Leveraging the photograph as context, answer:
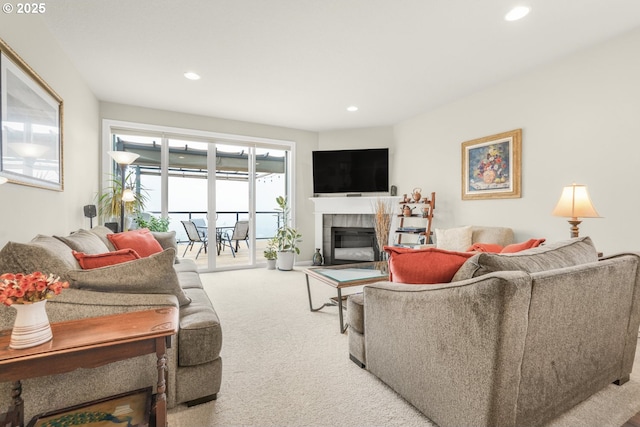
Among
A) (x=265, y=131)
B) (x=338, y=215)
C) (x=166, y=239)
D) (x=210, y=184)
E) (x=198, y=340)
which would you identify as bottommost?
(x=198, y=340)

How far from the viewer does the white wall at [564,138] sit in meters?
2.59

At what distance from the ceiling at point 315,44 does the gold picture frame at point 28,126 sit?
658 millimetres

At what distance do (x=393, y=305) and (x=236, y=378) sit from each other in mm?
1089

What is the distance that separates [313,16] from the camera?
2332mm

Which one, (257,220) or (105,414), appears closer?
(105,414)

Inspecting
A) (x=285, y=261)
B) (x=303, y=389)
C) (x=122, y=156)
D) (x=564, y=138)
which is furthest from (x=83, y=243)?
(x=564, y=138)

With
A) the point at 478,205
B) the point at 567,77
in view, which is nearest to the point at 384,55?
the point at 567,77

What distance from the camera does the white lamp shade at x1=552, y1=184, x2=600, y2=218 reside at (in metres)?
2.47

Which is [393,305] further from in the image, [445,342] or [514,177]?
[514,177]

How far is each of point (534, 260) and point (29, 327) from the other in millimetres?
2036

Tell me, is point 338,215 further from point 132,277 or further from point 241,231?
point 132,277

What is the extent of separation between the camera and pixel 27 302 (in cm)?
101

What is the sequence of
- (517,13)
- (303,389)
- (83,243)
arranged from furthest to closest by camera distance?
(517,13) < (83,243) < (303,389)

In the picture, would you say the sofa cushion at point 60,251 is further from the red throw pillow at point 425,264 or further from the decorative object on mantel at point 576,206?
the decorative object on mantel at point 576,206
